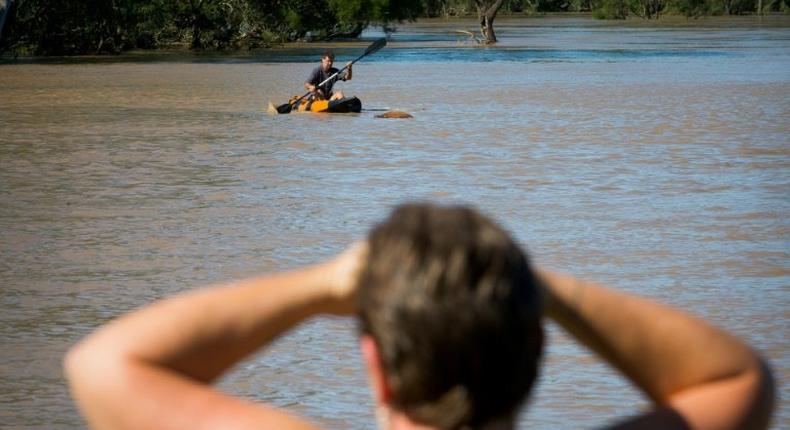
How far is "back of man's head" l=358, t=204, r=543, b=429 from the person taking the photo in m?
1.29

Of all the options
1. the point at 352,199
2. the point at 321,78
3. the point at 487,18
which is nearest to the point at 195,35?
the point at 487,18

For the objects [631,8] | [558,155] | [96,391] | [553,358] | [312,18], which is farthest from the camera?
[631,8]

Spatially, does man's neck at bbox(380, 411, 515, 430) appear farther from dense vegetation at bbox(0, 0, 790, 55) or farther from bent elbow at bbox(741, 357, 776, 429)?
Result: dense vegetation at bbox(0, 0, 790, 55)

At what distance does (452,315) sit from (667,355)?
37 centimetres

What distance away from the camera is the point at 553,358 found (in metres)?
7.43

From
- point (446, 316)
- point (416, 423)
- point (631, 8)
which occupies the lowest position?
point (631, 8)

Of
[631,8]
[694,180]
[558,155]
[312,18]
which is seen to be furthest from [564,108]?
[631,8]

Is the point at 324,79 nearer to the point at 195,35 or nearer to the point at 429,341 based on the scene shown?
the point at 429,341

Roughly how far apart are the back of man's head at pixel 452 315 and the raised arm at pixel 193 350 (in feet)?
0.48

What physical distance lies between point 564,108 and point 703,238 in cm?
1443

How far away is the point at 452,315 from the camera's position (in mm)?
1293

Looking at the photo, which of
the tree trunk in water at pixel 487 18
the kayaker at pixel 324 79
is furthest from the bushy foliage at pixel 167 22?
the kayaker at pixel 324 79

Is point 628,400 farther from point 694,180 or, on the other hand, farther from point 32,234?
point 694,180

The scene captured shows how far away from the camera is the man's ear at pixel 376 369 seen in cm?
137
